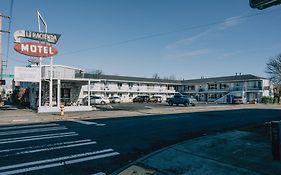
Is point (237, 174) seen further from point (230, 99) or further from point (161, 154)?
point (230, 99)

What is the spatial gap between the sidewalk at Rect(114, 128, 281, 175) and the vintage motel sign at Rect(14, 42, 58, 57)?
22.1 meters

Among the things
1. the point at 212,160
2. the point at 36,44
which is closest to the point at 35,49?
the point at 36,44

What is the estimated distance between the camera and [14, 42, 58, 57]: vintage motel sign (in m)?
25.2

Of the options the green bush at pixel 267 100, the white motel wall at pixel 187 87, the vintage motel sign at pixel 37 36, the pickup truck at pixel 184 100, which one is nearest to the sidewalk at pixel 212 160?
the vintage motel sign at pixel 37 36

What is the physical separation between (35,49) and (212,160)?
24.3m

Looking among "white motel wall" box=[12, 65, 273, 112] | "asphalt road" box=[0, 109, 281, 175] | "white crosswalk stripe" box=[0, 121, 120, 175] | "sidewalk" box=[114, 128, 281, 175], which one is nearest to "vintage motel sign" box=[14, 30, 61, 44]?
"white motel wall" box=[12, 65, 273, 112]

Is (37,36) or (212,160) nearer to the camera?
(212,160)

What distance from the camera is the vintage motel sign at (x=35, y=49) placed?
25.2 meters

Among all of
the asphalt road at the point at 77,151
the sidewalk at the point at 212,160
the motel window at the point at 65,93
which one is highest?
the motel window at the point at 65,93

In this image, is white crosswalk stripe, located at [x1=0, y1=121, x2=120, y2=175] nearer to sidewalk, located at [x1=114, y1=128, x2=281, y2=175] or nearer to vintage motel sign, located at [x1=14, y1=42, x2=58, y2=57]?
sidewalk, located at [x1=114, y1=128, x2=281, y2=175]

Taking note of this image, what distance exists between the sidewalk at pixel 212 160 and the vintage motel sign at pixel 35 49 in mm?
22130

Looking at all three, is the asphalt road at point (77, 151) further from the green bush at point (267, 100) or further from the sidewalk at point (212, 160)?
the green bush at point (267, 100)

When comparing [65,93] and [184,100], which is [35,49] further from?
[184,100]

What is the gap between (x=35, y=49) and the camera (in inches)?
1028
